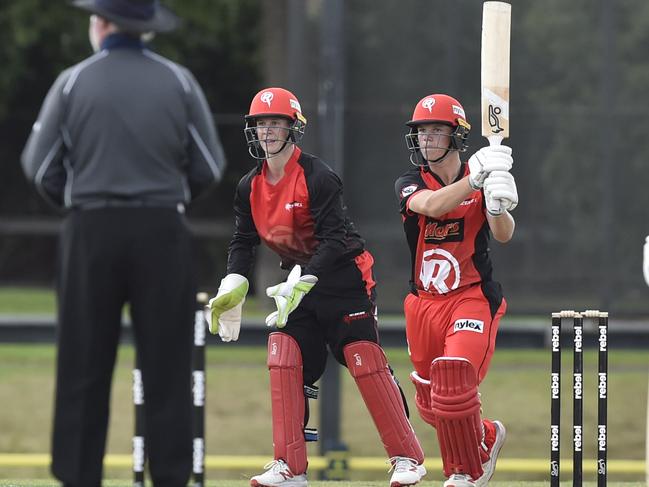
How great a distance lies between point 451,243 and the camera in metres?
6.55

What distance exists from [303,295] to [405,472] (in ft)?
2.87

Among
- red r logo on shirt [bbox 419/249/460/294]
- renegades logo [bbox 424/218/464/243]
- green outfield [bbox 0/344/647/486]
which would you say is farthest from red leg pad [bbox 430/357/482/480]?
green outfield [bbox 0/344/647/486]

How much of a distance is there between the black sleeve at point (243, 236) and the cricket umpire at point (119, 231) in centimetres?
148

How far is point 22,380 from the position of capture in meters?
14.0

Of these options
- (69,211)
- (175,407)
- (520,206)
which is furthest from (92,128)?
(520,206)

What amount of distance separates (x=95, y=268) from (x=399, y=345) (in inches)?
189

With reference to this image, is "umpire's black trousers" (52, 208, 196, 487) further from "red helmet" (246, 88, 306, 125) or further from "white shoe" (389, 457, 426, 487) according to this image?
"white shoe" (389, 457, 426, 487)

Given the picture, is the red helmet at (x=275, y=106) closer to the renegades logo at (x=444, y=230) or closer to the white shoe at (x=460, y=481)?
the renegades logo at (x=444, y=230)

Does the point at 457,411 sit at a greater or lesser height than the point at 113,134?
lesser

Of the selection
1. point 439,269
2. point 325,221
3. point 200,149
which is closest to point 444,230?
point 439,269

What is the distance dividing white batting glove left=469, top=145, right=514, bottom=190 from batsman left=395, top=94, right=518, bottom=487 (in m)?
0.10

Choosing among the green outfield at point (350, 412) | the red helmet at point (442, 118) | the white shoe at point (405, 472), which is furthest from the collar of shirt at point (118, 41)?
the green outfield at point (350, 412)

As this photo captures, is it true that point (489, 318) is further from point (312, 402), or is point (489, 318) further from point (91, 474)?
point (312, 402)

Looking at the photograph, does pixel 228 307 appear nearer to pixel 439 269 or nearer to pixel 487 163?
pixel 439 269
